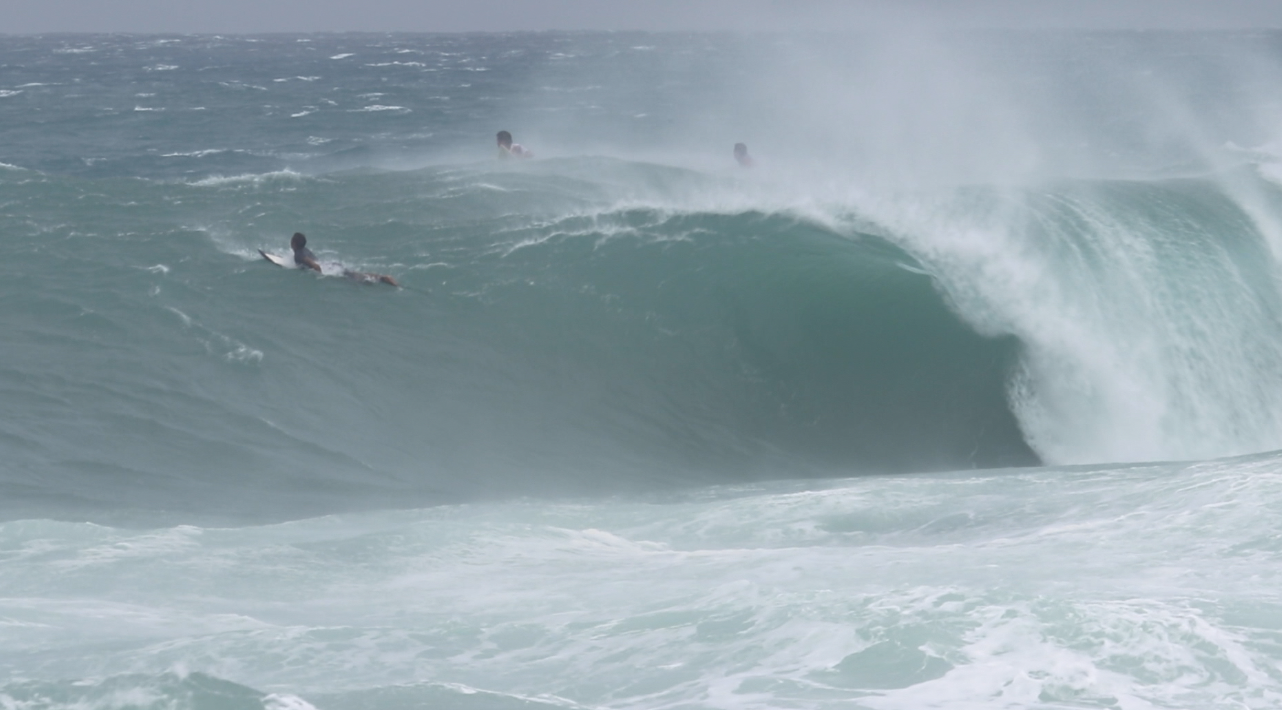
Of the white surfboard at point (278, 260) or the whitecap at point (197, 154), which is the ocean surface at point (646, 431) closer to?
the whitecap at point (197, 154)

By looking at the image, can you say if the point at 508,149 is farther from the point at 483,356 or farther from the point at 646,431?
the point at 646,431

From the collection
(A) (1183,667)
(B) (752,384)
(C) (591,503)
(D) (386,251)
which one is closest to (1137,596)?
(A) (1183,667)

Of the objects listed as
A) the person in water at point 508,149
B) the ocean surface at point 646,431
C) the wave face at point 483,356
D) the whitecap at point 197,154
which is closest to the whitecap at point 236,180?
the ocean surface at point 646,431

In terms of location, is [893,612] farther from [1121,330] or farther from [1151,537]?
[1121,330]

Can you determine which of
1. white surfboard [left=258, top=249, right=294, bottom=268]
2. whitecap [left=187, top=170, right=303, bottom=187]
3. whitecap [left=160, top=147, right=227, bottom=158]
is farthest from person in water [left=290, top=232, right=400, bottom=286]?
whitecap [left=160, top=147, right=227, bottom=158]

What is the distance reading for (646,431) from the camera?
14883 mm

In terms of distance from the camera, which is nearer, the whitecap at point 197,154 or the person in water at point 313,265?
the person in water at point 313,265

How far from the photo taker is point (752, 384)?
15984mm

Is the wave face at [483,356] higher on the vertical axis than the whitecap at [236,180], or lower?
lower

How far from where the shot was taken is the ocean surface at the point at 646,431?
23.8 ft

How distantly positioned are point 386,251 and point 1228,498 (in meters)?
12.7

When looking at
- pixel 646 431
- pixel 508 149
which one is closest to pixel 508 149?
pixel 508 149

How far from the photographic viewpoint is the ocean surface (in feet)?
23.8

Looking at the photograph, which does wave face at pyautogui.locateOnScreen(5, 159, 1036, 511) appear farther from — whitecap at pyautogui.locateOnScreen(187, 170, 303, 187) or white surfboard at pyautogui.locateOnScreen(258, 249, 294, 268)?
whitecap at pyautogui.locateOnScreen(187, 170, 303, 187)
